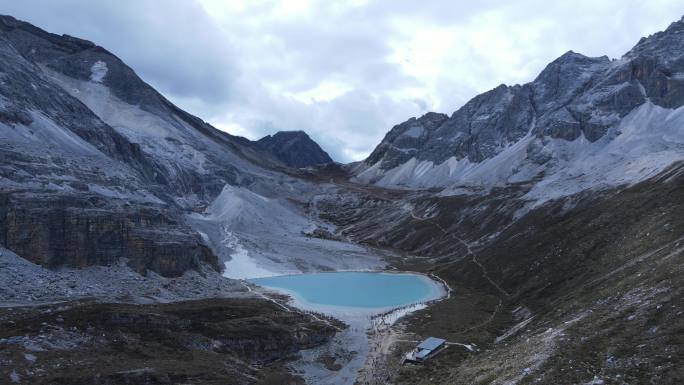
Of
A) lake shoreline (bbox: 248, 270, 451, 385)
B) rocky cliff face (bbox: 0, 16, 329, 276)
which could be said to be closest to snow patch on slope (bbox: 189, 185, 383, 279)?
rocky cliff face (bbox: 0, 16, 329, 276)

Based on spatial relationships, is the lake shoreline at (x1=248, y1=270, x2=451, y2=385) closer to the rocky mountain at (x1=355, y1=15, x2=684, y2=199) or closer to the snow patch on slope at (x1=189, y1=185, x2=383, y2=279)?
the snow patch on slope at (x1=189, y1=185, x2=383, y2=279)

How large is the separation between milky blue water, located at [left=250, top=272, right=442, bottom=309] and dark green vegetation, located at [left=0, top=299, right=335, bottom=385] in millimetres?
21748

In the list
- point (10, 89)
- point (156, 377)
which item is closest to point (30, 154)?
point (10, 89)

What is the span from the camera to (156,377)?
136ft

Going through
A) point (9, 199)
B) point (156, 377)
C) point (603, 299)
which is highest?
point (9, 199)

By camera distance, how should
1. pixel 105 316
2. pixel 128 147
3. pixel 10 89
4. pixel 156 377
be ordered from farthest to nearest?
pixel 128 147
pixel 10 89
pixel 105 316
pixel 156 377

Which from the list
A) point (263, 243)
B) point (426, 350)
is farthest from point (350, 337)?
point (263, 243)

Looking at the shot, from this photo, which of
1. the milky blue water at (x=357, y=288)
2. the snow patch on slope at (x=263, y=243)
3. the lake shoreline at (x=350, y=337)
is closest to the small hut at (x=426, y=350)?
the lake shoreline at (x=350, y=337)

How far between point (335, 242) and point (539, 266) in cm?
7632

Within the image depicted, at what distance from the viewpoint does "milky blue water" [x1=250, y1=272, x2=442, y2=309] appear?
8675 centimetres

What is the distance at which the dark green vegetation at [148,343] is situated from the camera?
40.1 metres

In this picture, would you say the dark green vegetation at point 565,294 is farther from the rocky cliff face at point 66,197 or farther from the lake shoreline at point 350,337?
the rocky cliff face at point 66,197

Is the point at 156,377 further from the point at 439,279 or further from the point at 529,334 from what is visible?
the point at 439,279

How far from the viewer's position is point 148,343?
1927 inches
